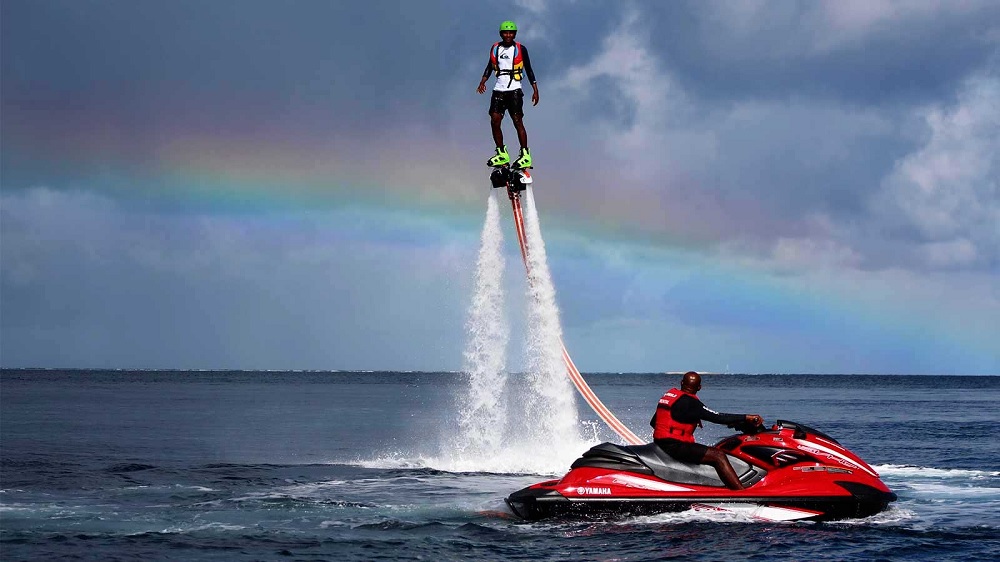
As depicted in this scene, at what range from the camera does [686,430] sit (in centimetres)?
1559

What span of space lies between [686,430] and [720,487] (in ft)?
3.37

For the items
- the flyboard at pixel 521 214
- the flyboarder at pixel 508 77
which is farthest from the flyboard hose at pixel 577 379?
the flyboarder at pixel 508 77

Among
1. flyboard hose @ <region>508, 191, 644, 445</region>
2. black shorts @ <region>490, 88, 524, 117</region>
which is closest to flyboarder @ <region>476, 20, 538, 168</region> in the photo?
black shorts @ <region>490, 88, 524, 117</region>

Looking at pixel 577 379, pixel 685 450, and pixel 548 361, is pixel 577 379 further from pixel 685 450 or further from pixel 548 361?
pixel 685 450

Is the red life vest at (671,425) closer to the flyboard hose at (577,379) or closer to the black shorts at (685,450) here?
the black shorts at (685,450)

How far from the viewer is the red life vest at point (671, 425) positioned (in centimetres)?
1552

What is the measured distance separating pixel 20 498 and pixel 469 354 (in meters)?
9.65

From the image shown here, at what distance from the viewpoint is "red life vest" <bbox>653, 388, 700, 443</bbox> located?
15.5 metres

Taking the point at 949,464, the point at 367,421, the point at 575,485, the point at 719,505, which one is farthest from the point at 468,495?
the point at 367,421

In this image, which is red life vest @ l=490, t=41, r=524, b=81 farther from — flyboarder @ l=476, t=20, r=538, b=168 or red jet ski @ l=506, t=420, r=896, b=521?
red jet ski @ l=506, t=420, r=896, b=521

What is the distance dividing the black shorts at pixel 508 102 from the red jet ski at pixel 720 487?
22.0 feet

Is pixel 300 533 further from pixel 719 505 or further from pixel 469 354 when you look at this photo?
pixel 469 354

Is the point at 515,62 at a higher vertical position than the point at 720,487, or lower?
higher

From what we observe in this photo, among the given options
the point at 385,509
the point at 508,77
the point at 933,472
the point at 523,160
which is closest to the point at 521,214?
the point at 523,160
